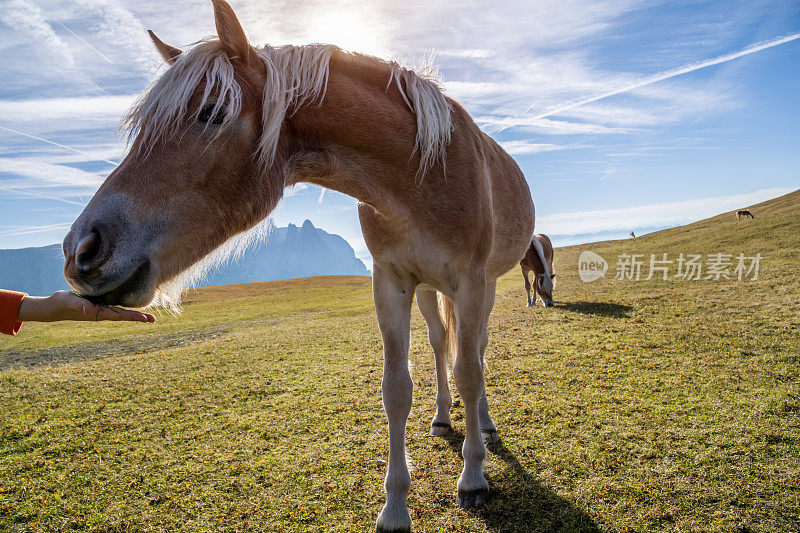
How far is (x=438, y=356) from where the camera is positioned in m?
5.09

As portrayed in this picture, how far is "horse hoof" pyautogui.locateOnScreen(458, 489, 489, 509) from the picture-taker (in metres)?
3.51

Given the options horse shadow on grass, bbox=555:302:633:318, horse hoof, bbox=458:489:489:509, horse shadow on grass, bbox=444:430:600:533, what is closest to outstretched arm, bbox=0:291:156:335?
horse hoof, bbox=458:489:489:509

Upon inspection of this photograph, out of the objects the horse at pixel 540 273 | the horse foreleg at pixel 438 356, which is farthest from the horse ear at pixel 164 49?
the horse at pixel 540 273

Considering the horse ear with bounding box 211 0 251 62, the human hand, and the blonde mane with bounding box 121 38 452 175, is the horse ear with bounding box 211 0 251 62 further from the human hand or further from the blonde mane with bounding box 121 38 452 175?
the human hand

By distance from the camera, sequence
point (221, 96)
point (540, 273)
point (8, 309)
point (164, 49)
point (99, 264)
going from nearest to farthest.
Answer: point (99, 264), point (221, 96), point (164, 49), point (8, 309), point (540, 273)

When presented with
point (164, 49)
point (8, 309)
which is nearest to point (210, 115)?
point (164, 49)

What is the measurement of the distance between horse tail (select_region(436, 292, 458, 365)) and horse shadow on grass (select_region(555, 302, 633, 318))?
26.4ft

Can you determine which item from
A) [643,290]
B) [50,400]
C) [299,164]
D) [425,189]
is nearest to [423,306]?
[425,189]

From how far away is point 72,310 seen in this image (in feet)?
10.3

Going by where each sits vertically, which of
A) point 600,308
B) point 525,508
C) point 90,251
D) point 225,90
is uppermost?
point 225,90

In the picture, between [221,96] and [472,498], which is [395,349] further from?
[221,96]

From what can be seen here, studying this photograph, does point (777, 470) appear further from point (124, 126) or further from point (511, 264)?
point (124, 126)

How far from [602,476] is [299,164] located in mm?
3721

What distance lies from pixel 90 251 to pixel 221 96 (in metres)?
1.01
